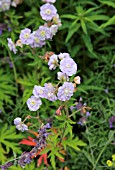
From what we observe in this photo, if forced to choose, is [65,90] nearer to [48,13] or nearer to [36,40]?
[36,40]

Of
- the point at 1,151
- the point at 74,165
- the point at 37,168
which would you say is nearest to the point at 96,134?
the point at 74,165

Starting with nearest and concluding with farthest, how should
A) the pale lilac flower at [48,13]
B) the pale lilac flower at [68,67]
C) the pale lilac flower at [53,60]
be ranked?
the pale lilac flower at [68,67] < the pale lilac flower at [53,60] < the pale lilac flower at [48,13]

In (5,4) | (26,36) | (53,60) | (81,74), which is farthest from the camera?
(81,74)

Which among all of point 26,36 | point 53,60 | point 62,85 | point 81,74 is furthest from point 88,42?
point 62,85

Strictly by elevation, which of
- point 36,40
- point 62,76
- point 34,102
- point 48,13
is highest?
point 48,13

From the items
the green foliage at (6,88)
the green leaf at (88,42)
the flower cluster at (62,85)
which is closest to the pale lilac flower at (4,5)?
the green foliage at (6,88)

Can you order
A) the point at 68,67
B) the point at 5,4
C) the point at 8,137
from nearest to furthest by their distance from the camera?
the point at 68,67
the point at 8,137
the point at 5,4

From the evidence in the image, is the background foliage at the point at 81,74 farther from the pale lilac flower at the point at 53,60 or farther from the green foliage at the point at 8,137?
the pale lilac flower at the point at 53,60
